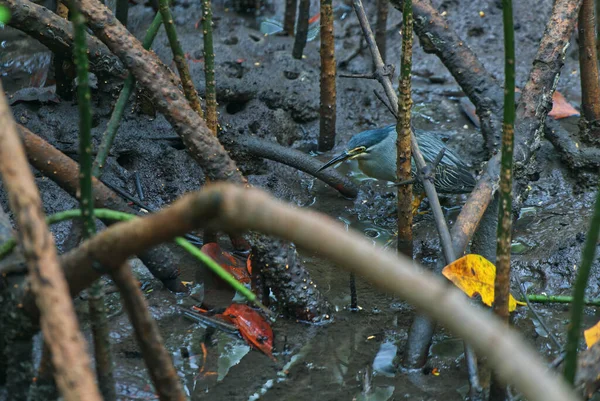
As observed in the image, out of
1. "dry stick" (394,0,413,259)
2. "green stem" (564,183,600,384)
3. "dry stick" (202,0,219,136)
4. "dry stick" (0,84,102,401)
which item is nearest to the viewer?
"dry stick" (0,84,102,401)

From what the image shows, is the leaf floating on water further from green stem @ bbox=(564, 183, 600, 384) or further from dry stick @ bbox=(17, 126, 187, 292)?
green stem @ bbox=(564, 183, 600, 384)

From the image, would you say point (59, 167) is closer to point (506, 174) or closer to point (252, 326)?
point (252, 326)

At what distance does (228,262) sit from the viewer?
11.5 feet

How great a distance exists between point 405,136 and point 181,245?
1.60 metres

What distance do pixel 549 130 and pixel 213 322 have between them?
8.81 ft

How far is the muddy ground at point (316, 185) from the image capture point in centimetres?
284

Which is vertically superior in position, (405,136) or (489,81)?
(489,81)

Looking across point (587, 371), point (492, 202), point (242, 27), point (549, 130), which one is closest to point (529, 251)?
point (492, 202)

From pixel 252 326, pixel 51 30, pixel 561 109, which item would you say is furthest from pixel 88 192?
pixel 561 109

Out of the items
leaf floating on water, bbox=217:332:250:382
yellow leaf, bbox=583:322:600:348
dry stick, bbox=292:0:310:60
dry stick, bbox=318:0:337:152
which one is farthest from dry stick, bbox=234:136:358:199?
yellow leaf, bbox=583:322:600:348

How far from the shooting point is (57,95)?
14.6ft

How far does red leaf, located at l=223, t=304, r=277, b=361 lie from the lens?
2979mm

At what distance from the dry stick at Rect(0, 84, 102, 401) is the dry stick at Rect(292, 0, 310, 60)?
4.28 meters

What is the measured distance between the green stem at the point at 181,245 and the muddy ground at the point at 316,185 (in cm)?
93
